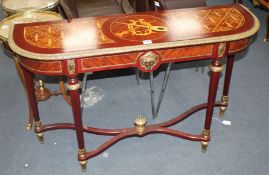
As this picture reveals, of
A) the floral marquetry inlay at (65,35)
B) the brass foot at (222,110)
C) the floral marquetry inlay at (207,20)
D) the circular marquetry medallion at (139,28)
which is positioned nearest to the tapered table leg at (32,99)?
the floral marquetry inlay at (65,35)

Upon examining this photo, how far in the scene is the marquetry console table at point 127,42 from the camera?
6.98 ft

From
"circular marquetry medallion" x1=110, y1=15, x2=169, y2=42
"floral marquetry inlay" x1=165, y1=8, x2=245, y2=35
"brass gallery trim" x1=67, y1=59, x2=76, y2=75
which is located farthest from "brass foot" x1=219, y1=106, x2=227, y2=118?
"brass gallery trim" x1=67, y1=59, x2=76, y2=75

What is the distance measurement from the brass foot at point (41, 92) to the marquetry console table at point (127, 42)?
0.55 metres

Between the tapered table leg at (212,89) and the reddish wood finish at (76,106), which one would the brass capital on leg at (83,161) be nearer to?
the reddish wood finish at (76,106)

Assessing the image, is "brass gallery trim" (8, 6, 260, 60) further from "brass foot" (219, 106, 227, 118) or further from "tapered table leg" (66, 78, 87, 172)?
"brass foot" (219, 106, 227, 118)

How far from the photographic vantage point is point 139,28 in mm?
2363

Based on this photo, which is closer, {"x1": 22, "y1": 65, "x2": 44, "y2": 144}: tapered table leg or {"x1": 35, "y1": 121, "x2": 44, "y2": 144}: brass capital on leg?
{"x1": 22, "y1": 65, "x2": 44, "y2": 144}: tapered table leg

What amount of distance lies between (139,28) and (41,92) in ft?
4.20

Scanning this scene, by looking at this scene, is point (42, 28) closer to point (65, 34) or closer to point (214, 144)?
point (65, 34)

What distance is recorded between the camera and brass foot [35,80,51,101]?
10.5ft

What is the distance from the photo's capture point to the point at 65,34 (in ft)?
7.54

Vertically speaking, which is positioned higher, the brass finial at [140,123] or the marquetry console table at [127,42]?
the marquetry console table at [127,42]

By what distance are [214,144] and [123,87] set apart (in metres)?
1.05

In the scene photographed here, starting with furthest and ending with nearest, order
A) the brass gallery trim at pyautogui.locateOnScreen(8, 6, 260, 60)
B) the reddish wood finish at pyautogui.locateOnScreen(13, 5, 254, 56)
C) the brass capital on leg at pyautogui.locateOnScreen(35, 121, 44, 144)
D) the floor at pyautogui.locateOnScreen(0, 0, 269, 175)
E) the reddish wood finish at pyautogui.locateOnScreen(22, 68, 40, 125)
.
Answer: the brass capital on leg at pyautogui.locateOnScreen(35, 121, 44, 144) → the floor at pyautogui.locateOnScreen(0, 0, 269, 175) → the reddish wood finish at pyautogui.locateOnScreen(22, 68, 40, 125) → the reddish wood finish at pyautogui.locateOnScreen(13, 5, 254, 56) → the brass gallery trim at pyautogui.locateOnScreen(8, 6, 260, 60)
